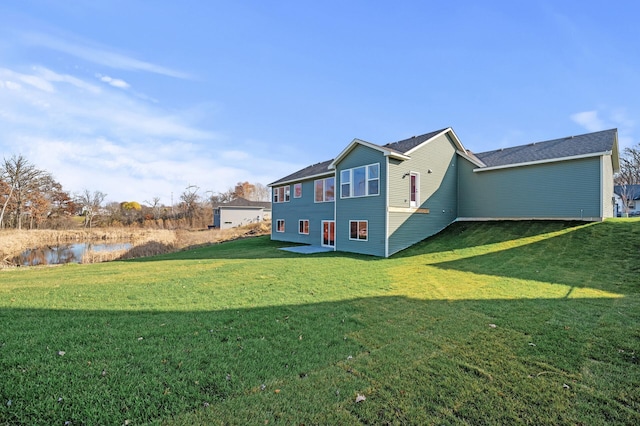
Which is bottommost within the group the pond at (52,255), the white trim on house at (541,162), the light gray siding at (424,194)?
the pond at (52,255)

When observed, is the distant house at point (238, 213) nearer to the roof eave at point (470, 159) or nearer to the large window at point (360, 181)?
the large window at point (360, 181)

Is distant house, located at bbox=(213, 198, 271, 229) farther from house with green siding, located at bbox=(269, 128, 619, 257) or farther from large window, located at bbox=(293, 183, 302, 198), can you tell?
house with green siding, located at bbox=(269, 128, 619, 257)

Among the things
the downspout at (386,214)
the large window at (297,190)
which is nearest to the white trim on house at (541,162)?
the downspout at (386,214)

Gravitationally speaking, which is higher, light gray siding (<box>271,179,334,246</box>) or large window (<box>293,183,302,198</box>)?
large window (<box>293,183,302,198</box>)

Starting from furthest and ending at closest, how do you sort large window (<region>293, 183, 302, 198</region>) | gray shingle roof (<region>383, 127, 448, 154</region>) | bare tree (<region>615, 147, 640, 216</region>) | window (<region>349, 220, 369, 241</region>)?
bare tree (<region>615, 147, 640, 216</region>) < large window (<region>293, 183, 302, 198</region>) < gray shingle roof (<region>383, 127, 448, 154</region>) < window (<region>349, 220, 369, 241</region>)

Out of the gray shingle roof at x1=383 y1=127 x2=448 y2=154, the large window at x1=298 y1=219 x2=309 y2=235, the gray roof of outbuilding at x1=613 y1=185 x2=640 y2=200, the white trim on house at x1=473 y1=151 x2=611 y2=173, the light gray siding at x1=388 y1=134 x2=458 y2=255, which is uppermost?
the gray shingle roof at x1=383 y1=127 x2=448 y2=154

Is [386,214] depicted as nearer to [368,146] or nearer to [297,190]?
[368,146]

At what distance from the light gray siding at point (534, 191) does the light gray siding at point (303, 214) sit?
8332mm

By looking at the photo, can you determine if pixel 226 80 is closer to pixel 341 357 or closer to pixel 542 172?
pixel 341 357

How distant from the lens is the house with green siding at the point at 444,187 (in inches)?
539

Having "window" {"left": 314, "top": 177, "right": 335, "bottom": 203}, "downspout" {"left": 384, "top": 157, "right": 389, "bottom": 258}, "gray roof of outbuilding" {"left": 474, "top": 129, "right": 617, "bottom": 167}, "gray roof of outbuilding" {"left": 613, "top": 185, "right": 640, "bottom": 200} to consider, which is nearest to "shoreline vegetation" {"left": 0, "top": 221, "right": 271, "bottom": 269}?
"window" {"left": 314, "top": 177, "right": 335, "bottom": 203}

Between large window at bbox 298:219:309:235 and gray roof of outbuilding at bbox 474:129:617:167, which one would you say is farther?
large window at bbox 298:219:309:235

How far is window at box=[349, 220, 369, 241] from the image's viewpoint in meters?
15.1

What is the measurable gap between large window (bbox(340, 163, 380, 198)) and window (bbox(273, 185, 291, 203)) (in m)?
7.10
